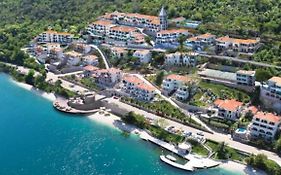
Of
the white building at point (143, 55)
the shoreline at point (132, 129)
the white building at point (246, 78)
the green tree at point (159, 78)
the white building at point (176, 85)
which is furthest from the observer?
the white building at point (143, 55)

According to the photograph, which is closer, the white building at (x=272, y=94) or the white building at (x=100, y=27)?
the white building at (x=272, y=94)

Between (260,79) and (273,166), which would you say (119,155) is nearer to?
(273,166)

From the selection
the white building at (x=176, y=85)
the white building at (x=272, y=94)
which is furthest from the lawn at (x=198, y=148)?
the white building at (x=272, y=94)

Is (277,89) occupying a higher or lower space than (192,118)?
higher

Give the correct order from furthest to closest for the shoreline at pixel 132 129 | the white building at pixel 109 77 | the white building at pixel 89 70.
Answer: the white building at pixel 89 70 → the white building at pixel 109 77 → the shoreline at pixel 132 129

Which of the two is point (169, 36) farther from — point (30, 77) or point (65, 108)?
point (30, 77)

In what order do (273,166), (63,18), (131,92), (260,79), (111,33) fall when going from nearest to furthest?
(273,166) → (260,79) → (131,92) → (111,33) → (63,18)

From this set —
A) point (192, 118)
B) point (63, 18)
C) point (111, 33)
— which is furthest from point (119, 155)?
point (63, 18)

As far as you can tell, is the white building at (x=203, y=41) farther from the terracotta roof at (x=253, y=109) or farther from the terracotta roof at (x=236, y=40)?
the terracotta roof at (x=253, y=109)
